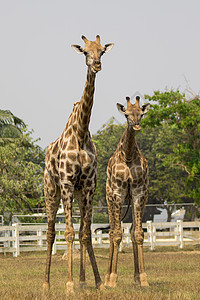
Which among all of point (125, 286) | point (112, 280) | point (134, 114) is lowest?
point (125, 286)

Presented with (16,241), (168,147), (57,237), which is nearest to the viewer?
(16,241)

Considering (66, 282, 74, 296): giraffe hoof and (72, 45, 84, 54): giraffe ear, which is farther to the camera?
(72, 45, 84, 54): giraffe ear

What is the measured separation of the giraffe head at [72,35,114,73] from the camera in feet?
28.2

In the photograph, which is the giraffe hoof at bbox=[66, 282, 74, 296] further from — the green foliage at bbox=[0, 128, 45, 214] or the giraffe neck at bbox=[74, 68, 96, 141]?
the green foliage at bbox=[0, 128, 45, 214]

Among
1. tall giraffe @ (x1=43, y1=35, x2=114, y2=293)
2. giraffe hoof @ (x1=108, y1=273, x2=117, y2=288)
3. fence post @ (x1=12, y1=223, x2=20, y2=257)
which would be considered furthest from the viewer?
fence post @ (x1=12, y1=223, x2=20, y2=257)

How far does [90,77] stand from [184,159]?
18.4 m

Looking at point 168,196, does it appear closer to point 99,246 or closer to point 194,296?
point 99,246

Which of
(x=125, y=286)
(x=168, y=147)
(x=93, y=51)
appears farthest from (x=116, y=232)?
(x=168, y=147)

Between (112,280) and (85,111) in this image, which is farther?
(112,280)

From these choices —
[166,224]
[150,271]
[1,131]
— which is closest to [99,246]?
[166,224]

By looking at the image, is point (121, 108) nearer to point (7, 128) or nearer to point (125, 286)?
point (125, 286)

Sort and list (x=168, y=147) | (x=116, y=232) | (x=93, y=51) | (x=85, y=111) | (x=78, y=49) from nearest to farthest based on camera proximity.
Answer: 1. (x=93, y=51)
2. (x=78, y=49)
3. (x=85, y=111)
4. (x=116, y=232)
5. (x=168, y=147)

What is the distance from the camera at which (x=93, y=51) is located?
8711mm

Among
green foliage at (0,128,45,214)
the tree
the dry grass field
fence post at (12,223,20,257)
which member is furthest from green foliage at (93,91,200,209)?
the dry grass field
